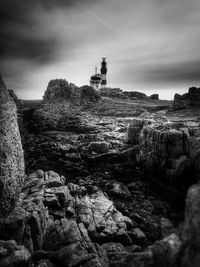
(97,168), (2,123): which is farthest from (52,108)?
(2,123)

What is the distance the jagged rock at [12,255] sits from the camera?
12031 mm

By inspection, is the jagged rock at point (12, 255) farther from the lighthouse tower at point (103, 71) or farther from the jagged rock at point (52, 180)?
the lighthouse tower at point (103, 71)

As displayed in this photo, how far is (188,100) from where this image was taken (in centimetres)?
7306

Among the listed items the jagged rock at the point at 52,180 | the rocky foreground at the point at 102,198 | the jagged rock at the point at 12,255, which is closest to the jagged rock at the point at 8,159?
the rocky foreground at the point at 102,198

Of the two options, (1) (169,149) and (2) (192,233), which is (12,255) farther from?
(1) (169,149)

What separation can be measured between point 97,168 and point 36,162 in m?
11.7

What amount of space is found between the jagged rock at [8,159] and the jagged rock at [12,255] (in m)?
3.64

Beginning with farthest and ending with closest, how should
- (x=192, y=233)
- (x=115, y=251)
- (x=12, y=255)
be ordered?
1. (x=115, y=251)
2. (x=12, y=255)
3. (x=192, y=233)

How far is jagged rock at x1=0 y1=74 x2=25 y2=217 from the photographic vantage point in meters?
17.5

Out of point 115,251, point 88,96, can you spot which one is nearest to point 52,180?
point 115,251

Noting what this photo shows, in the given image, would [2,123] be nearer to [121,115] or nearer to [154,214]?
[154,214]

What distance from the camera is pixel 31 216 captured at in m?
16.9

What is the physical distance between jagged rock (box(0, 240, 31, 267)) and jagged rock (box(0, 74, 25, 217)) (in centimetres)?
364

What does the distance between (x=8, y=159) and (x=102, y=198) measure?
43.5ft
